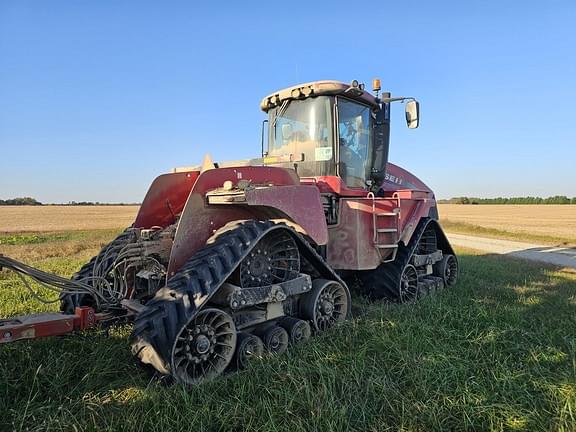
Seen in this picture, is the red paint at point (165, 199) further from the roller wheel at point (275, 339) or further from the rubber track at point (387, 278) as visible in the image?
the rubber track at point (387, 278)

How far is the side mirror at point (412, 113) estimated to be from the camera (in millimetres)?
6117

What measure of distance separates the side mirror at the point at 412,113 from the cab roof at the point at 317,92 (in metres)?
0.55

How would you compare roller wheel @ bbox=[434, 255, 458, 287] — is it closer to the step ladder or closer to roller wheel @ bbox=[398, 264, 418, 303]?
roller wheel @ bbox=[398, 264, 418, 303]

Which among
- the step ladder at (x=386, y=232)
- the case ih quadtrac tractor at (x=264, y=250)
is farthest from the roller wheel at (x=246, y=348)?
the step ladder at (x=386, y=232)

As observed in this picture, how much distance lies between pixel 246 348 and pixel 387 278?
10.1 ft

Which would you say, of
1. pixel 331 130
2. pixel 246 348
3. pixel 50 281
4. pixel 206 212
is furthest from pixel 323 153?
pixel 50 281

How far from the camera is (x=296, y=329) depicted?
4035mm

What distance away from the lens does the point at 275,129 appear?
6105mm

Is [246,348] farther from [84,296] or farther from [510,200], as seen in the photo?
[510,200]

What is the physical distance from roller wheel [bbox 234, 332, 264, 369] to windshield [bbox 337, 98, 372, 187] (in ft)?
8.96

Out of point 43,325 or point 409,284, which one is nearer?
point 43,325

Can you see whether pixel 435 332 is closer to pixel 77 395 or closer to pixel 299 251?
pixel 299 251

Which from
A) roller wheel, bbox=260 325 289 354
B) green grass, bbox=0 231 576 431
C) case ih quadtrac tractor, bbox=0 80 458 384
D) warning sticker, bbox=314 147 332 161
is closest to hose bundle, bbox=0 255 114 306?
case ih quadtrac tractor, bbox=0 80 458 384

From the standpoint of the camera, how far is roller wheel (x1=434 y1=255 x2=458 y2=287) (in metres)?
7.61
